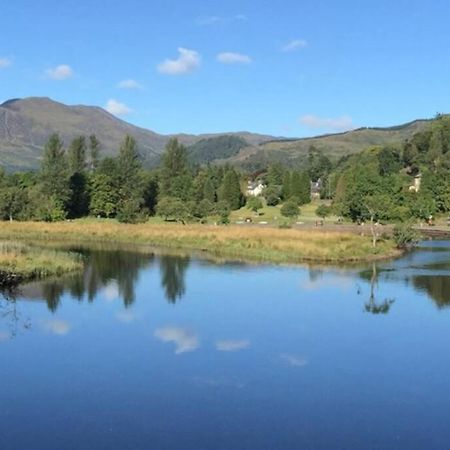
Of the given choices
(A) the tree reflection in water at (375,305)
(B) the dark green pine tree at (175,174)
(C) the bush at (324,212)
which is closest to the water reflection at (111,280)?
(A) the tree reflection in water at (375,305)

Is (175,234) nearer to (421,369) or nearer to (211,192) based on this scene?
(421,369)

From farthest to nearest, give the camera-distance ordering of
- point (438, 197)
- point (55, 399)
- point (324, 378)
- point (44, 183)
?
point (438, 197), point (44, 183), point (324, 378), point (55, 399)

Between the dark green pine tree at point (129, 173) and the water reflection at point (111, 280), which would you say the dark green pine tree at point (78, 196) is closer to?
the dark green pine tree at point (129, 173)

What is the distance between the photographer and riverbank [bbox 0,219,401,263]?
44.4 m

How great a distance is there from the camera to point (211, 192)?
100812mm

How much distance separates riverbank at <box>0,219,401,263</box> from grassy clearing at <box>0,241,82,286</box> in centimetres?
1245

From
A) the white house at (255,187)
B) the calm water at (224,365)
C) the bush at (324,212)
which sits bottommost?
the calm water at (224,365)

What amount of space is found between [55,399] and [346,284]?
69.1ft

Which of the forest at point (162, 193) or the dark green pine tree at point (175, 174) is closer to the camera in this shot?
the forest at point (162, 193)

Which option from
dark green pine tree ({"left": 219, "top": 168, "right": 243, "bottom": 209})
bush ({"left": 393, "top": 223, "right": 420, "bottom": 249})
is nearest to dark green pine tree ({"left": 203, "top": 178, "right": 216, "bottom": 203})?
dark green pine tree ({"left": 219, "top": 168, "right": 243, "bottom": 209})

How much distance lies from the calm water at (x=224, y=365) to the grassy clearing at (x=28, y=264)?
1608 millimetres

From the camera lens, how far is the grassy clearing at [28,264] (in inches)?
1228

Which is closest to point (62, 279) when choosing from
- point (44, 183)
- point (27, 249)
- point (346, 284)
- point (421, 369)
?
point (27, 249)

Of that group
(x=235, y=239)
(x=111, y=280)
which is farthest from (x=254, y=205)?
(x=111, y=280)
